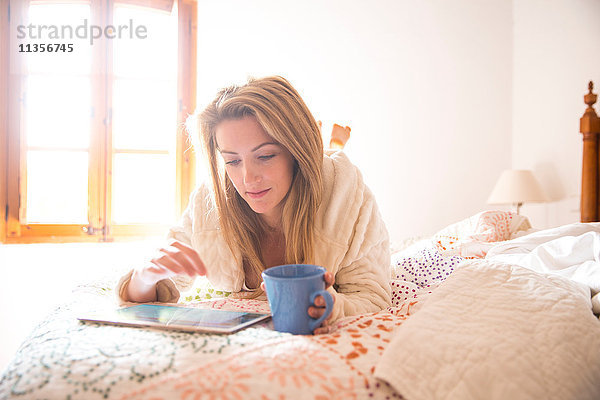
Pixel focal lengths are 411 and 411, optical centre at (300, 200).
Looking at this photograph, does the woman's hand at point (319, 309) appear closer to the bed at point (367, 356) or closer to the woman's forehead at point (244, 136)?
the bed at point (367, 356)

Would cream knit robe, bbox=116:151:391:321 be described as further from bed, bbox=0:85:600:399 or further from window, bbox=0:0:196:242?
window, bbox=0:0:196:242

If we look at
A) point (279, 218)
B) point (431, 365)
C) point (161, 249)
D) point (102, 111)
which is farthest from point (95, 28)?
point (431, 365)

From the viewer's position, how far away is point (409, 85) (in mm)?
3145

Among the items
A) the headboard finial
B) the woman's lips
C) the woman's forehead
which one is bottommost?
the woman's lips

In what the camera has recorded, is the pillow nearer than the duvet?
No

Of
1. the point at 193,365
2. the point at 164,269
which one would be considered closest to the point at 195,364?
the point at 193,365

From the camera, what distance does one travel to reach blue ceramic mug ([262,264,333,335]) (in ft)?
1.95

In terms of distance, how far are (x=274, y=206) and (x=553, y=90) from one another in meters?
2.57

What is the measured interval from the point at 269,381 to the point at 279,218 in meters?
0.65

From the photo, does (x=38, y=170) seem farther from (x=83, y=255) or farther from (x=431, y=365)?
(x=431, y=365)

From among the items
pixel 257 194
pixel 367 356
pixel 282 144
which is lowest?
pixel 367 356

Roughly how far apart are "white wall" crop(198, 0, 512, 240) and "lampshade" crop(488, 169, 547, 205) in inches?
18.7

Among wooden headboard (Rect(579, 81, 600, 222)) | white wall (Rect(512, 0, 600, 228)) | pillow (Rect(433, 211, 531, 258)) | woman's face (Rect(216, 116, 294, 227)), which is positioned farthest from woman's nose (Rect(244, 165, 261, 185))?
white wall (Rect(512, 0, 600, 228))

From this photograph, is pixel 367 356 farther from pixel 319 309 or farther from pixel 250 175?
pixel 250 175
